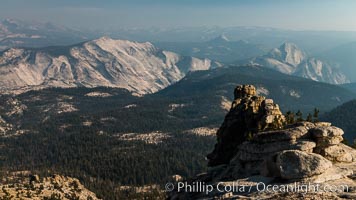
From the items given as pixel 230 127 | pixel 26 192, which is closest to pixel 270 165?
pixel 230 127

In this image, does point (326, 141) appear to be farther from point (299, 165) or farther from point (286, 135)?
point (299, 165)

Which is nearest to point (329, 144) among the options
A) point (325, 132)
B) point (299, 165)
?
point (325, 132)

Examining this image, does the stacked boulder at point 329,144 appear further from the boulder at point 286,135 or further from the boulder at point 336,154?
the boulder at point 286,135

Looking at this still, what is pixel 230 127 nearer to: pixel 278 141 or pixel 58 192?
pixel 278 141

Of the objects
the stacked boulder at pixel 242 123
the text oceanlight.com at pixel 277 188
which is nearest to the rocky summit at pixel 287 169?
the text oceanlight.com at pixel 277 188

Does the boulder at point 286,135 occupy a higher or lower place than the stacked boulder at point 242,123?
higher

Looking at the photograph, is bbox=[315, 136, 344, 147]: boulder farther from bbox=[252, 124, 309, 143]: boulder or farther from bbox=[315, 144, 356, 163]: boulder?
bbox=[252, 124, 309, 143]: boulder

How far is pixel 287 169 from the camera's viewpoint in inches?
2002

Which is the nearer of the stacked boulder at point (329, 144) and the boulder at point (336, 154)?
the boulder at point (336, 154)

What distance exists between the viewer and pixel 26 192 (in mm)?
170250

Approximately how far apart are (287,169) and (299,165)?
160cm

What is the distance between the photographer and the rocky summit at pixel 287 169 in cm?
4809

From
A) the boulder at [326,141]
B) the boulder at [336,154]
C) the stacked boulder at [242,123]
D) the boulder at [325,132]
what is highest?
the boulder at [325,132]

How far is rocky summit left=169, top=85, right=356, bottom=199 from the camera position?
4809cm
